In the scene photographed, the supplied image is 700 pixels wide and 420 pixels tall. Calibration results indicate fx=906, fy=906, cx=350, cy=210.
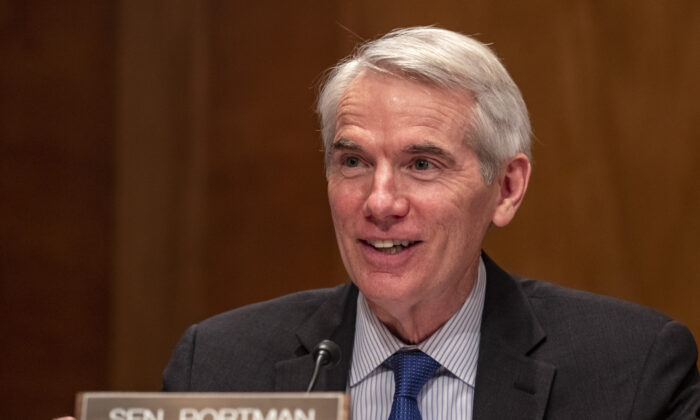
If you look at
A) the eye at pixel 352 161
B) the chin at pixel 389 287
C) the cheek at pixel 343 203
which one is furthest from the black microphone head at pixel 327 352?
the eye at pixel 352 161

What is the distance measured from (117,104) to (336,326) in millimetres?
1942

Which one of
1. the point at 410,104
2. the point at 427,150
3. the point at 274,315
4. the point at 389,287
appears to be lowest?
the point at 274,315

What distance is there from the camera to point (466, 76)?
7.02ft

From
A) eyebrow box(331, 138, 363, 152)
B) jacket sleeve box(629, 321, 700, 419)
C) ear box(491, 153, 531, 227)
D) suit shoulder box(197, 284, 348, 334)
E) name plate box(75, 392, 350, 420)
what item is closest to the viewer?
name plate box(75, 392, 350, 420)

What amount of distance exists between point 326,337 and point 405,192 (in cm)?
47

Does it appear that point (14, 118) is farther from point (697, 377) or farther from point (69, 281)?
point (697, 377)

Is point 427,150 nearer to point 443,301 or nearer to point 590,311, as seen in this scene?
point 443,301

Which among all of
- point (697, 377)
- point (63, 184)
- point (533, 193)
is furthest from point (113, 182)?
point (697, 377)

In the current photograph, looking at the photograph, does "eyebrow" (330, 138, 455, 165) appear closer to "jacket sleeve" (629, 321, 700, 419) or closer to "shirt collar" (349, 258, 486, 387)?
"shirt collar" (349, 258, 486, 387)

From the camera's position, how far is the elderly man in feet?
6.79

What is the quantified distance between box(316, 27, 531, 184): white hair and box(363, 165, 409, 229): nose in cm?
22

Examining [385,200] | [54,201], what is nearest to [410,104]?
[385,200]

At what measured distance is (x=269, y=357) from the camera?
90.3 inches

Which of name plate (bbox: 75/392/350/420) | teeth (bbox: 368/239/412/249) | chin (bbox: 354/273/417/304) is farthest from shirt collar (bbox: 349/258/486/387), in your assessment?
name plate (bbox: 75/392/350/420)
